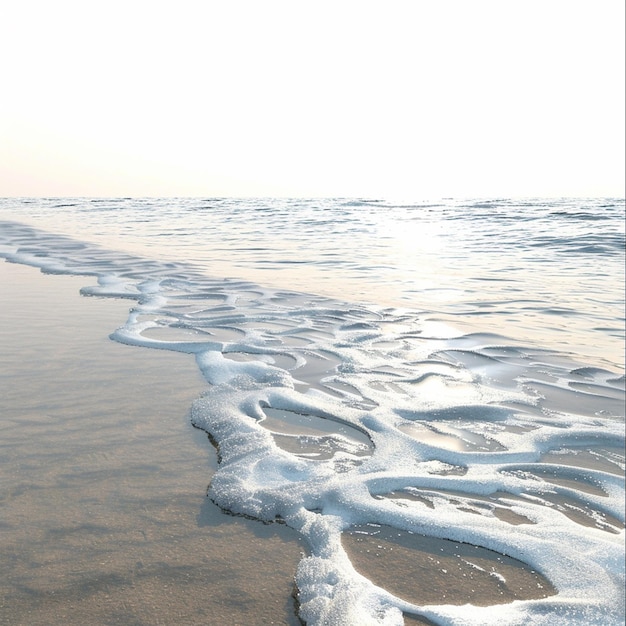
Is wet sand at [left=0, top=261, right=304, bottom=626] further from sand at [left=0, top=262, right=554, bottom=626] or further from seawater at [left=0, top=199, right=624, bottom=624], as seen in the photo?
seawater at [left=0, top=199, right=624, bottom=624]

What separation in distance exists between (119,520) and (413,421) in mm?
1723

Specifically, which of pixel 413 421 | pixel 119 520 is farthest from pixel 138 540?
pixel 413 421

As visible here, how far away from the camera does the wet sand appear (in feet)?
5.39

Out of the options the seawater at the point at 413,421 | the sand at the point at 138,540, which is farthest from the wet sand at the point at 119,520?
the seawater at the point at 413,421

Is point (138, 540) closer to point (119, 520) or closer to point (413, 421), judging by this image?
point (119, 520)

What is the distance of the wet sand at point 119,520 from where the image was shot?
164 centimetres

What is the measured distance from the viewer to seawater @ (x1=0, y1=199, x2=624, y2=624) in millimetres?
1917

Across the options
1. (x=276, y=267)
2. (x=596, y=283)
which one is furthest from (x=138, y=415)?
(x=596, y=283)

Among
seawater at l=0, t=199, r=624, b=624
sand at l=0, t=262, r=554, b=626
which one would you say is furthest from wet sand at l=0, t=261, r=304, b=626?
seawater at l=0, t=199, r=624, b=624

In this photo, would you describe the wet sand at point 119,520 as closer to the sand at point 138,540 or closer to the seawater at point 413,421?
the sand at point 138,540

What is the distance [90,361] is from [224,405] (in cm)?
122

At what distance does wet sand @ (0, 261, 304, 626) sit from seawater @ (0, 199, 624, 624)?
0.14 meters

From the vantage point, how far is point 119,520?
202 centimetres

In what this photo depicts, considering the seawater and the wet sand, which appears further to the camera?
the seawater
